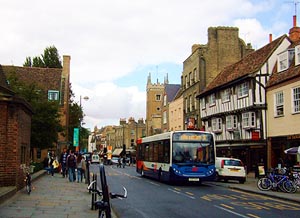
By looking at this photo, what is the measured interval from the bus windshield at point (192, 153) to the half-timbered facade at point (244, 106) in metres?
9.34

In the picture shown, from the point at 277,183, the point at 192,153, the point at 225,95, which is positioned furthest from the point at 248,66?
the point at 277,183

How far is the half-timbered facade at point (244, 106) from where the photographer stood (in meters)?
31.7

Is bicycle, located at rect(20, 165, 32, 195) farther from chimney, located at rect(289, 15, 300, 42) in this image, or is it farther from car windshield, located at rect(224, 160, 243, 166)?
chimney, located at rect(289, 15, 300, 42)

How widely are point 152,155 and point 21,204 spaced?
14695mm

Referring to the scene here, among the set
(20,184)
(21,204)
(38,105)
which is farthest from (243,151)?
(21,204)

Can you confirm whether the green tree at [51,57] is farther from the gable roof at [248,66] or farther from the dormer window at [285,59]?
the dormer window at [285,59]

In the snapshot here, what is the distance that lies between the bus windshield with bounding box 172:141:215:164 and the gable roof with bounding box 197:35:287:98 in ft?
36.9

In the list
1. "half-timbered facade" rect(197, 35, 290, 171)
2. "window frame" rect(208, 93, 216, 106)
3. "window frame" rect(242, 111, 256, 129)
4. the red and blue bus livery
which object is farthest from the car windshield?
"window frame" rect(208, 93, 216, 106)

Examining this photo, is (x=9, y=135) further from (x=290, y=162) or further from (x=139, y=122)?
(x=139, y=122)

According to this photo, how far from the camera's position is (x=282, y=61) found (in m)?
30.6

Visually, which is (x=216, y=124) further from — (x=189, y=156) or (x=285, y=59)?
(x=189, y=156)

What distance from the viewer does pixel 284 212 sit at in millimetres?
13172

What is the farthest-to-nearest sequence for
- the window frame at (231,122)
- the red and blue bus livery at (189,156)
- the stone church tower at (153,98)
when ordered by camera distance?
the stone church tower at (153,98), the window frame at (231,122), the red and blue bus livery at (189,156)

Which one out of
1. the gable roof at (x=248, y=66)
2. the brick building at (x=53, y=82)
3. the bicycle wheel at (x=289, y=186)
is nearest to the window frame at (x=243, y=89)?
the gable roof at (x=248, y=66)
